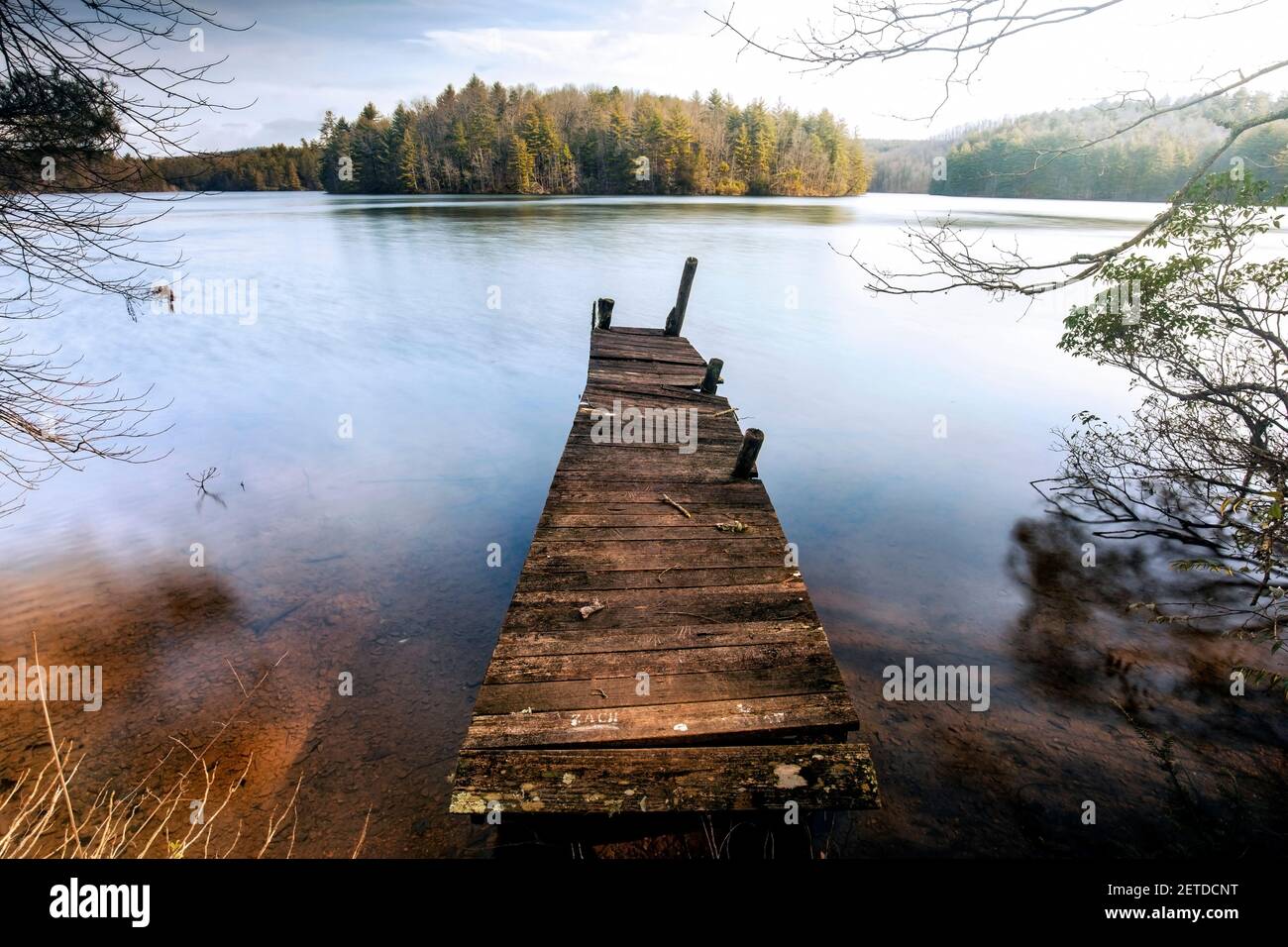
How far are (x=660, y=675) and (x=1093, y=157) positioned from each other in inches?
241

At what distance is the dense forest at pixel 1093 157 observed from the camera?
13.2ft

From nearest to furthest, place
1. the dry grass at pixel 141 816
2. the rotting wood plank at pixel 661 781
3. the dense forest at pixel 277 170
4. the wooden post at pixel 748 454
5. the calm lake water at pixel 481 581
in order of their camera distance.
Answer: the rotting wood plank at pixel 661 781, the dry grass at pixel 141 816, the calm lake water at pixel 481 581, the wooden post at pixel 748 454, the dense forest at pixel 277 170

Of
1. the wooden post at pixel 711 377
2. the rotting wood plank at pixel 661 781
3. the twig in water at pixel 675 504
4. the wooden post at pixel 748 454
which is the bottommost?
the rotting wood plank at pixel 661 781

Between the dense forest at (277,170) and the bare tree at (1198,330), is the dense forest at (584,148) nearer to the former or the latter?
the dense forest at (277,170)

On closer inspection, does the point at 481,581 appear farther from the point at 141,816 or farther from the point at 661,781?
the point at 661,781

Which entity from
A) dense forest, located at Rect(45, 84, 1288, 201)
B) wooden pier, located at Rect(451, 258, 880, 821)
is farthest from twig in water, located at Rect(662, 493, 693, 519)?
dense forest, located at Rect(45, 84, 1288, 201)

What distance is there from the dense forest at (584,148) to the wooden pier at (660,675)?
97554mm

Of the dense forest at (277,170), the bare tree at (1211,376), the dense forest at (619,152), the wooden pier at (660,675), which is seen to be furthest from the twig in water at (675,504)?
the dense forest at (277,170)

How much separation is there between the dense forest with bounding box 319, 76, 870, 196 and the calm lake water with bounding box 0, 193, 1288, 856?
86.0 m

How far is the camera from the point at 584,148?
9781 centimetres

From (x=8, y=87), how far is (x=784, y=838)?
27.0 feet
